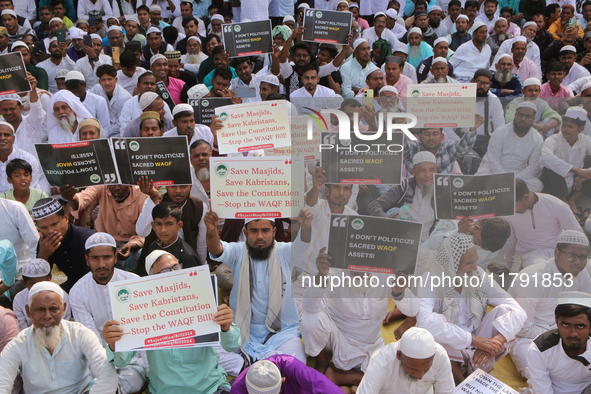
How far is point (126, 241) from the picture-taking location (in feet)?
16.7

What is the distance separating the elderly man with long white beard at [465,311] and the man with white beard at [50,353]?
220 cm

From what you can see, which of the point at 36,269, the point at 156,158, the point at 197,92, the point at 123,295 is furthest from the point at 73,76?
the point at 123,295

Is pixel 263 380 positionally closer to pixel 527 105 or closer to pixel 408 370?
pixel 408 370

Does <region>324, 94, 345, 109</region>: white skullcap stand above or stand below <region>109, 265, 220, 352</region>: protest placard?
above

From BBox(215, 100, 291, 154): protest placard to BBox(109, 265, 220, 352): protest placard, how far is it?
65.5 inches

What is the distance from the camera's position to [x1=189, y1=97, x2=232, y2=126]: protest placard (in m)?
6.39

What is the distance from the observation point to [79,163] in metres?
4.57

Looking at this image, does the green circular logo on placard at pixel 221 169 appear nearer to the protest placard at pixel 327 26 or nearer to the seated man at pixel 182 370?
the seated man at pixel 182 370

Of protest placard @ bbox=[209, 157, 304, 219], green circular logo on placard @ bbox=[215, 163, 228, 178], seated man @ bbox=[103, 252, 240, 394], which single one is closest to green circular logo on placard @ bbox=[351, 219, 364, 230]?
protest placard @ bbox=[209, 157, 304, 219]

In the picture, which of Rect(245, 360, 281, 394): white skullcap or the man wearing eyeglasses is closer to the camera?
Rect(245, 360, 281, 394): white skullcap

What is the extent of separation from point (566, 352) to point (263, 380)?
6.49ft

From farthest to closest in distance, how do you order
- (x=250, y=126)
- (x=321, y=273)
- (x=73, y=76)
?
(x=73, y=76) → (x=250, y=126) → (x=321, y=273)

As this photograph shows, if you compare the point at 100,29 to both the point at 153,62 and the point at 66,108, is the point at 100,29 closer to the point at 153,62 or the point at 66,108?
the point at 153,62

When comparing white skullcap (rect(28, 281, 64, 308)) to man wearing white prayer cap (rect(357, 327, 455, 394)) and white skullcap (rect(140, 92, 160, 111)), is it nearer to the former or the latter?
man wearing white prayer cap (rect(357, 327, 455, 394))
